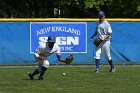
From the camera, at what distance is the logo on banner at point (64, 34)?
24.4 metres

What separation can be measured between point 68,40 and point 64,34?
0.33 metres

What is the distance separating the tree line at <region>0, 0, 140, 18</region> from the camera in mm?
37772

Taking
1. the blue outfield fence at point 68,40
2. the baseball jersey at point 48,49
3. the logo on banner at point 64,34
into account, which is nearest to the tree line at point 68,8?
the blue outfield fence at point 68,40

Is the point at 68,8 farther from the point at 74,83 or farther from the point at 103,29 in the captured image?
the point at 74,83

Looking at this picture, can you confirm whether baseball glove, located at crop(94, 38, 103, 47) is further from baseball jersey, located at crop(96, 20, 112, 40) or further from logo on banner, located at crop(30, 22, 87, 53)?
logo on banner, located at crop(30, 22, 87, 53)

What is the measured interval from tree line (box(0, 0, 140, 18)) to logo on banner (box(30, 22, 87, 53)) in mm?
12347

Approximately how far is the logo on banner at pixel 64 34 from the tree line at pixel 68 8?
40.5ft

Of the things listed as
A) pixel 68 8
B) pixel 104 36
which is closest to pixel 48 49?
pixel 104 36

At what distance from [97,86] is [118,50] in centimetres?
1155

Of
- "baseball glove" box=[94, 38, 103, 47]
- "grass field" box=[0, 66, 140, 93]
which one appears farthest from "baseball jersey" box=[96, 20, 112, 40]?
"grass field" box=[0, 66, 140, 93]

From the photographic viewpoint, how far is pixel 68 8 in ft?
136

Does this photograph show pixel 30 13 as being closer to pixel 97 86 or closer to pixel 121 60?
pixel 121 60

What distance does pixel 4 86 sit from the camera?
1351 centimetres

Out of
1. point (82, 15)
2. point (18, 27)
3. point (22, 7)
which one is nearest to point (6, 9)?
point (22, 7)
